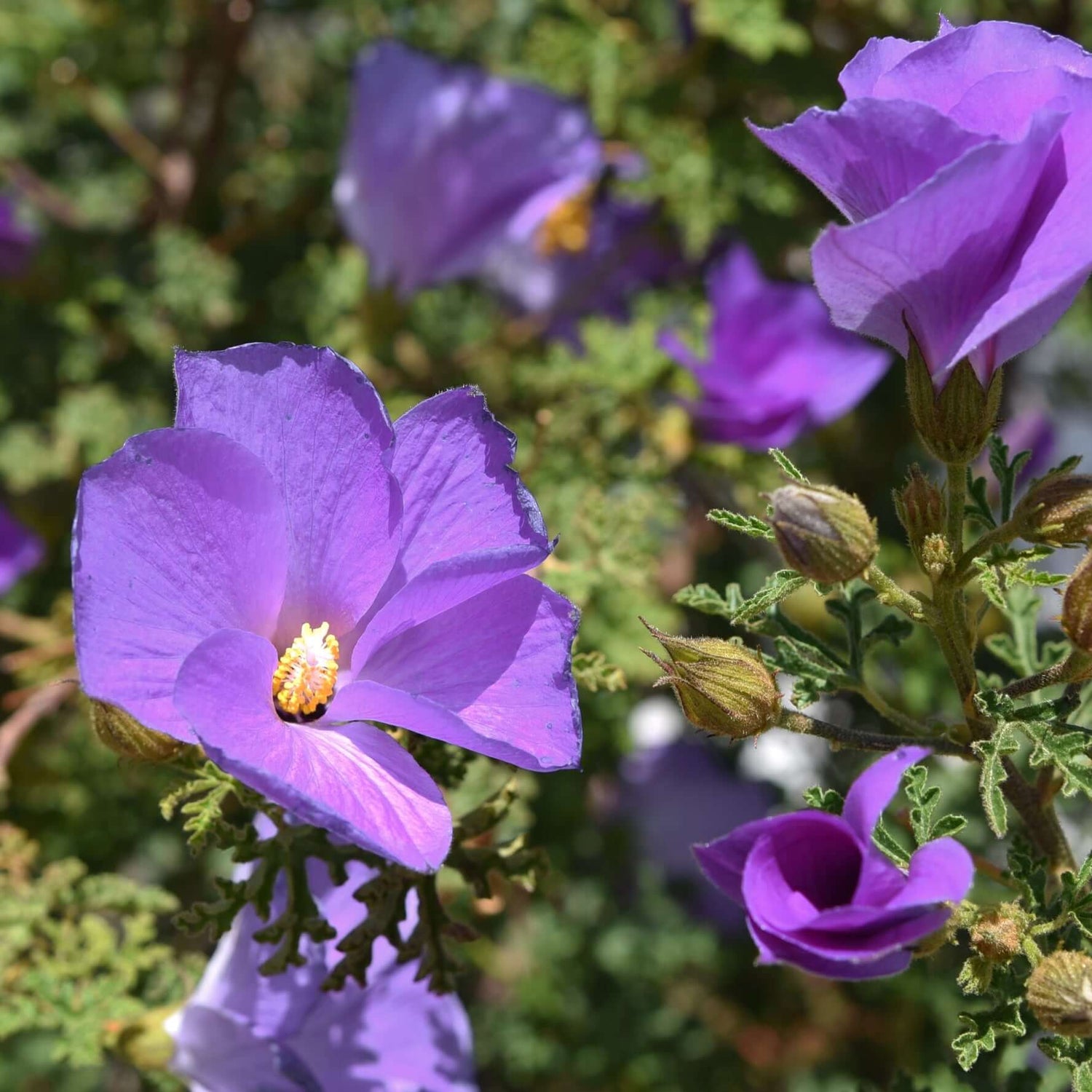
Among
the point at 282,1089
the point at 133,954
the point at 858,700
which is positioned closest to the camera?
the point at 282,1089

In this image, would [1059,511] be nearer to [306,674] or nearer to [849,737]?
[849,737]

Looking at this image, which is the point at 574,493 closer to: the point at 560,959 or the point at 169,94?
the point at 560,959

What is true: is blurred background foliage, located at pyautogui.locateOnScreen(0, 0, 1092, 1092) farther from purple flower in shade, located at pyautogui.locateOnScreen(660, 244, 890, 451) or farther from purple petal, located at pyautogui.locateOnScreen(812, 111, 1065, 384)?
purple petal, located at pyautogui.locateOnScreen(812, 111, 1065, 384)

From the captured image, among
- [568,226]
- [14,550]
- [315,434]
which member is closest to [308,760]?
[315,434]

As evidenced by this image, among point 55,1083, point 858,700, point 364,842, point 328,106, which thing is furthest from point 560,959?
point 364,842

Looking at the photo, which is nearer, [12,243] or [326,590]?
[326,590]
